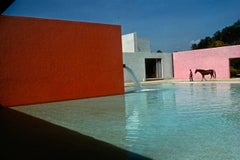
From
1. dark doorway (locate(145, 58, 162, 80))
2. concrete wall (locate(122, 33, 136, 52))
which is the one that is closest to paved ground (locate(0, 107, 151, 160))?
dark doorway (locate(145, 58, 162, 80))

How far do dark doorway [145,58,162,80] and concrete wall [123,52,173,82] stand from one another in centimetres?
39

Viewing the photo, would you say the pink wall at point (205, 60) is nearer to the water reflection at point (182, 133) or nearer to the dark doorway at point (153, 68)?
the dark doorway at point (153, 68)

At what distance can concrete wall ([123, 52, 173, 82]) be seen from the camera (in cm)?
2341

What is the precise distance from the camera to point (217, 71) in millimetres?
23609

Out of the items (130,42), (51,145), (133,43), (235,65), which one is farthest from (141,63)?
(51,145)

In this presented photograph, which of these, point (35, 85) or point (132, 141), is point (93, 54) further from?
point (132, 141)

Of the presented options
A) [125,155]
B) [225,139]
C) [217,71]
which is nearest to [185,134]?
[225,139]

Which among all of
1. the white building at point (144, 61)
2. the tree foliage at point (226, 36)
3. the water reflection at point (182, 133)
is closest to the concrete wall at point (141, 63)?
the white building at point (144, 61)

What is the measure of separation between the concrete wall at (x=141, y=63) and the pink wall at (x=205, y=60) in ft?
2.03

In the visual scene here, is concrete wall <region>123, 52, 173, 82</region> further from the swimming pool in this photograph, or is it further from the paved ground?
the paved ground

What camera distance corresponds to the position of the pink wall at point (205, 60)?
74.9 feet

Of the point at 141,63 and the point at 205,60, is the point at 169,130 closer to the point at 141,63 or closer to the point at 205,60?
the point at 141,63

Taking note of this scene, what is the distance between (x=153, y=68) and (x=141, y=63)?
133 inches

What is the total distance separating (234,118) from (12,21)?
8.52m
